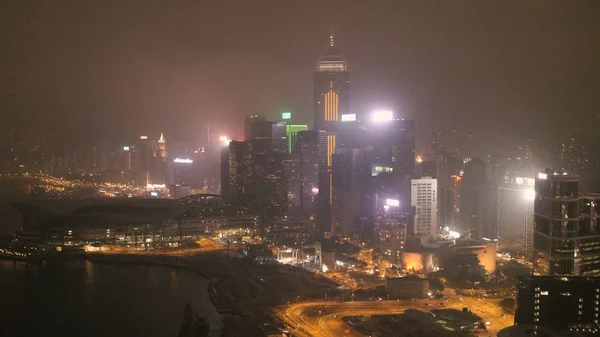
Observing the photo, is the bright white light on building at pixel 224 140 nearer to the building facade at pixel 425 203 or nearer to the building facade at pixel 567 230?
the building facade at pixel 425 203

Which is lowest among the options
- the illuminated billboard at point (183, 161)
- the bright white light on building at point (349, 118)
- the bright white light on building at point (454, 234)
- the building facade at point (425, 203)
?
the bright white light on building at point (454, 234)

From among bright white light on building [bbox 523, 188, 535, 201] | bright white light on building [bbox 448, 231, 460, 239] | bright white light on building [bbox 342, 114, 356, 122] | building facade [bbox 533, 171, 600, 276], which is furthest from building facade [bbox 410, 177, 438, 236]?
building facade [bbox 533, 171, 600, 276]

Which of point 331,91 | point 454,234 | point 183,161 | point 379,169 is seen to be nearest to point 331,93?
point 331,91

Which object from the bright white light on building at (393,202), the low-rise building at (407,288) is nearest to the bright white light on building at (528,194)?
the bright white light on building at (393,202)

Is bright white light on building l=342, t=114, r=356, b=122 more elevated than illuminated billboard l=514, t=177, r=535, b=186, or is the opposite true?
bright white light on building l=342, t=114, r=356, b=122

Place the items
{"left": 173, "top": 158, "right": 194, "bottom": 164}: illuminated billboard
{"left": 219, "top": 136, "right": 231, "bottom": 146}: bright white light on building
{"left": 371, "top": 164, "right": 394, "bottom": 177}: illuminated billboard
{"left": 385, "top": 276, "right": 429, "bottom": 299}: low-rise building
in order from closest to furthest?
1. {"left": 385, "top": 276, "right": 429, "bottom": 299}: low-rise building
2. {"left": 371, "top": 164, "right": 394, "bottom": 177}: illuminated billboard
3. {"left": 219, "top": 136, "right": 231, "bottom": 146}: bright white light on building
4. {"left": 173, "top": 158, "right": 194, "bottom": 164}: illuminated billboard

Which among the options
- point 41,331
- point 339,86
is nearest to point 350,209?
point 339,86

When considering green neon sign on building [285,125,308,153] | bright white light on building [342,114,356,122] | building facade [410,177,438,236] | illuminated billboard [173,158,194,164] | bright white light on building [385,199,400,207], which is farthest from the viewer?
illuminated billboard [173,158,194,164]

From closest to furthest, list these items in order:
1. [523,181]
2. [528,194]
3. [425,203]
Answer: [528,194], [523,181], [425,203]

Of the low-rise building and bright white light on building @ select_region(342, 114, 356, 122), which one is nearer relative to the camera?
the low-rise building

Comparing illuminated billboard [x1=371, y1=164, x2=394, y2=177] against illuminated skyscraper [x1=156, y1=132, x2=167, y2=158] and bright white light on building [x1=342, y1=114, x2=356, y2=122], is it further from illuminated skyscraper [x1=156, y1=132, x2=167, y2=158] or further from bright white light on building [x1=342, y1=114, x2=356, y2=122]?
illuminated skyscraper [x1=156, y1=132, x2=167, y2=158]

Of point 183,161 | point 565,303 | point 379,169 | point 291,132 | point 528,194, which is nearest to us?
point 565,303

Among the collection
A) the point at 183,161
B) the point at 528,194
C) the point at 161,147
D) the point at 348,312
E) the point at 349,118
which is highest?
the point at 349,118

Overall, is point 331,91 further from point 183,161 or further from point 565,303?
point 565,303
